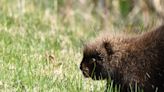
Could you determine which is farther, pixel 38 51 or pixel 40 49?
pixel 40 49

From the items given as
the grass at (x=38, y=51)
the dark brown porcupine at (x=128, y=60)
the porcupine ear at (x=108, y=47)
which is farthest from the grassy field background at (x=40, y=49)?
the porcupine ear at (x=108, y=47)

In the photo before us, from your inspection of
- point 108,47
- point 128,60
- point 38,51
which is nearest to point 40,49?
point 38,51

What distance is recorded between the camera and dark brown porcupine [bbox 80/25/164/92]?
6246 mm

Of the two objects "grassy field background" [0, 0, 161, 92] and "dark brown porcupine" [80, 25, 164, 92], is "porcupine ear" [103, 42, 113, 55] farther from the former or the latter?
"grassy field background" [0, 0, 161, 92]

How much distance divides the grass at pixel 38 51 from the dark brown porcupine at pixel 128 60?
0.22 m

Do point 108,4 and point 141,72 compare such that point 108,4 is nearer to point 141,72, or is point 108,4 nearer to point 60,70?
point 60,70

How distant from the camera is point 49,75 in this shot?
22.4 ft

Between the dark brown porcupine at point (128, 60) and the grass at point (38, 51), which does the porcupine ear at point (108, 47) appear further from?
the grass at point (38, 51)

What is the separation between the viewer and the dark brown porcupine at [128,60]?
625 centimetres

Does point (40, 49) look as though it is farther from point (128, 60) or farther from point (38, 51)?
point (128, 60)

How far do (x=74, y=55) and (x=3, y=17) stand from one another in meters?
1.67

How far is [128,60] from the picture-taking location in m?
6.48

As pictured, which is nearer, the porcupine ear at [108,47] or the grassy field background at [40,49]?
the grassy field background at [40,49]

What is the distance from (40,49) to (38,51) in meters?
0.12
